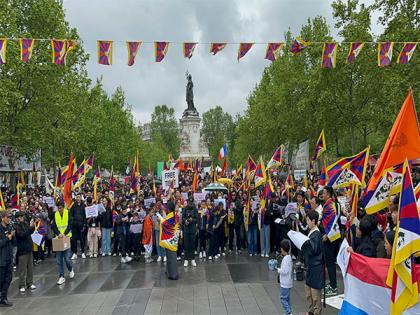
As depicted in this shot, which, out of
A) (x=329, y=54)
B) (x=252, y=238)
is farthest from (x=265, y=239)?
(x=329, y=54)

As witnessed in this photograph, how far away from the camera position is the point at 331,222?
28.0 ft

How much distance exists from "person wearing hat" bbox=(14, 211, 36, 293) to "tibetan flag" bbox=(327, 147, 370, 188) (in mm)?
7095

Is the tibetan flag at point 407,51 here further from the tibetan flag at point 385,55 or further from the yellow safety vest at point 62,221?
the yellow safety vest at point 62,221

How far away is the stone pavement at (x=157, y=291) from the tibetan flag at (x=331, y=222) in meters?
1.37

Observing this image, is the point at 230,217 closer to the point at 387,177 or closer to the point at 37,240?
the point at 37,240

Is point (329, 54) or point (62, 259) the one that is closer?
point (62, 259)

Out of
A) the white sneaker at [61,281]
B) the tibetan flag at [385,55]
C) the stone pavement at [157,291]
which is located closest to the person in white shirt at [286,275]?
the stone pavement at [157,291]

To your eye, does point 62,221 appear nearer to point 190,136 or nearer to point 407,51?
point 407,51

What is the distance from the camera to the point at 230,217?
1437 centimetres

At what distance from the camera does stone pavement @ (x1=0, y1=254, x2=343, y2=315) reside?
8805 millimetres

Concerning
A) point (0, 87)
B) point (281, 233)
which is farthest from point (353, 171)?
point (0, 87)

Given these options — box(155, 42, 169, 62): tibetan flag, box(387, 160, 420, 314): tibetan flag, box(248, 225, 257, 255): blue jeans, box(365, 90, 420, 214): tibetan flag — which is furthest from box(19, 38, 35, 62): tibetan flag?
box(387, 160, 420, 314): tibetan flag

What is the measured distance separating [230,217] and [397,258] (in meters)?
9.51

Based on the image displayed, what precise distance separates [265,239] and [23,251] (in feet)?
23.0
